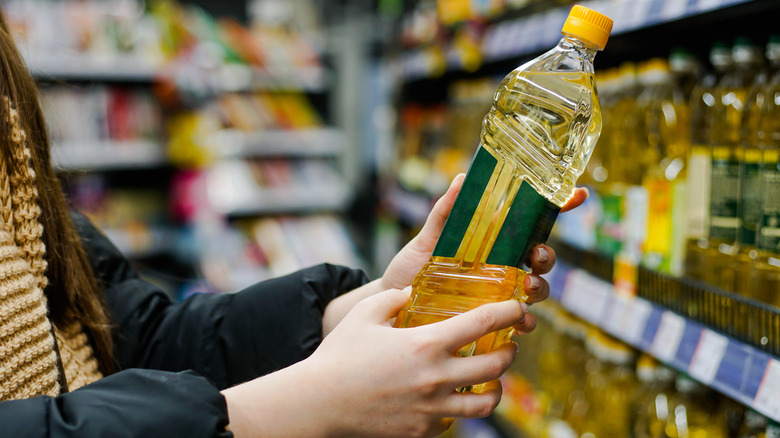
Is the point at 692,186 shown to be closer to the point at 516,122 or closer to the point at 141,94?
the point at 516,122

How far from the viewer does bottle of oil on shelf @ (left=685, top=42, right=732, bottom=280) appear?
127 centimetres

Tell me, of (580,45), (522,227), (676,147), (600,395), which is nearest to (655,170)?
(676,147)

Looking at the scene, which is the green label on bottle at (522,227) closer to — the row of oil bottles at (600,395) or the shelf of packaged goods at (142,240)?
the row of oil bottles at (600,395)

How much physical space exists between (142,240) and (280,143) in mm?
1006

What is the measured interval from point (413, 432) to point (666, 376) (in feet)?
3.39

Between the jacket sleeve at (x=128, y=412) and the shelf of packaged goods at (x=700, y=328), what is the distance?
78 cm

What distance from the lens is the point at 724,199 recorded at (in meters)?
1.20

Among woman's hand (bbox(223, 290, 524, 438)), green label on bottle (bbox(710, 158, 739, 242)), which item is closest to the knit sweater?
woman's hand (bbox(223, 290, 524, 438))

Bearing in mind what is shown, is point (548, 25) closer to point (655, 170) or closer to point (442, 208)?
point (655, 170)

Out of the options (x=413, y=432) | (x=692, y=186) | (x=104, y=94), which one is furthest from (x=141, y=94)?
(x=413, y=432)

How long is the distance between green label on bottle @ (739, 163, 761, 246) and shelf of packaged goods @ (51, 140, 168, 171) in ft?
10.2

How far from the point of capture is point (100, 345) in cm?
108

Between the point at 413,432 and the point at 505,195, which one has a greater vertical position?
the point at 505,195

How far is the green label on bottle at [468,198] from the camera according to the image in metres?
0.85
